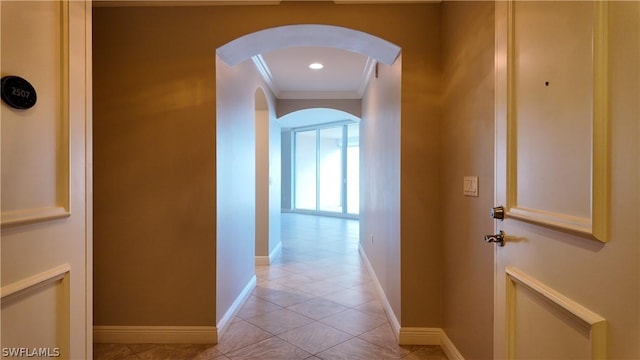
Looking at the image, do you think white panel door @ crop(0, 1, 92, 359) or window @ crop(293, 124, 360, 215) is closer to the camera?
white panel door @ crop(0, 1, 92, 359)

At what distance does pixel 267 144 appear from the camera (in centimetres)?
454

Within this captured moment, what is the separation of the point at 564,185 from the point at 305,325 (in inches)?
91.0

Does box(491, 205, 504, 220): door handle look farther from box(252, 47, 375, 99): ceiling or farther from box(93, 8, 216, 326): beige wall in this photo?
box(252, 47, 375, 99): ceiling

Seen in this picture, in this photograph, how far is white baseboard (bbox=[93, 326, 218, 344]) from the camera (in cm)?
238

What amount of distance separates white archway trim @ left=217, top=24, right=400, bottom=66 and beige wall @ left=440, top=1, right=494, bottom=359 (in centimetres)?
46

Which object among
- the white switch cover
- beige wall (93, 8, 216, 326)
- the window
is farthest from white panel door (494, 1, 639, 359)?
the window

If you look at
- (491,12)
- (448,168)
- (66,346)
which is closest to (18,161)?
(66,346)

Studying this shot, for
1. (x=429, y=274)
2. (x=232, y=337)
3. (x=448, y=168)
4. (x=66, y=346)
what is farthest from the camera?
(x=232, y=337)

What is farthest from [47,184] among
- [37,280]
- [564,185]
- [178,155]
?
[178,155]

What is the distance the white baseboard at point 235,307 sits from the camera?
250 cm

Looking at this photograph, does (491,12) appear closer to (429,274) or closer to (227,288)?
(429,274)

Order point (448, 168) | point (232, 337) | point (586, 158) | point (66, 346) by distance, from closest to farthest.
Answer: point (586, 158), point (66, 346), point (448, 168), point (232, 337)

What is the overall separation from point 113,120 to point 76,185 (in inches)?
62.2

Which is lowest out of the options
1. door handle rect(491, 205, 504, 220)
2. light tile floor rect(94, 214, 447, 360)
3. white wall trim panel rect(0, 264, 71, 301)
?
light tile floor rect(94, 214, 447, 360)
